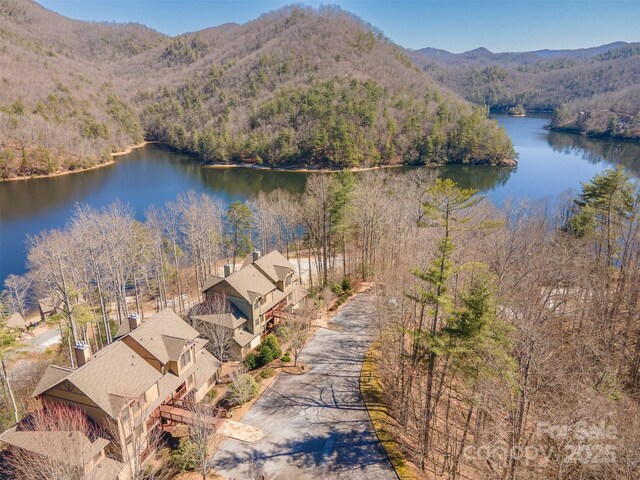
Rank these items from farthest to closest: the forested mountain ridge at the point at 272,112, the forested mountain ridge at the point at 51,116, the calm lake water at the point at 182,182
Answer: the forested mountain ridge at the point at 272,112
the forested mountain ridge at the point at 51,116
the calm lake water at the point at 182,182

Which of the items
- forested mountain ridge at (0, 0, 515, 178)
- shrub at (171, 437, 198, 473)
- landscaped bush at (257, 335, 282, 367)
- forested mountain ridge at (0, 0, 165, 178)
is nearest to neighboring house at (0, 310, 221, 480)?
shrub at (171, 437, 198, 473)

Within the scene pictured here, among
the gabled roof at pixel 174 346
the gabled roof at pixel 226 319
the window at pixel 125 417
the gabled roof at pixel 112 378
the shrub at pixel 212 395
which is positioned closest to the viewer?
the gabled roof at pixel 112 378

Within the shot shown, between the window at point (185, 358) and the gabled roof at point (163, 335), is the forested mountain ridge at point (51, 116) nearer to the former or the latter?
the gabled roof at point (163, 335)

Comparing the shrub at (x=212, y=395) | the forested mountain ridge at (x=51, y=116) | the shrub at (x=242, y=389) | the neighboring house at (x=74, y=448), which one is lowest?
the shrub at (x=212, y=395)

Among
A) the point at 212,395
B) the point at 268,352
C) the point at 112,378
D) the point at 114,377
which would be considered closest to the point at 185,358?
the point at 212,395

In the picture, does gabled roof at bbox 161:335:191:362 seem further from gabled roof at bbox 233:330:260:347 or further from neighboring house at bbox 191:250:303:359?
gabled roof at bbox 233:330:260:347

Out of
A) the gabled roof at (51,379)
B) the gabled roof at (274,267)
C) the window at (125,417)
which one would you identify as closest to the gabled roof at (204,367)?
the window at (125,417)

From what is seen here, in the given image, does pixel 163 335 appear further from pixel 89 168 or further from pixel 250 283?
pixel 89 168
